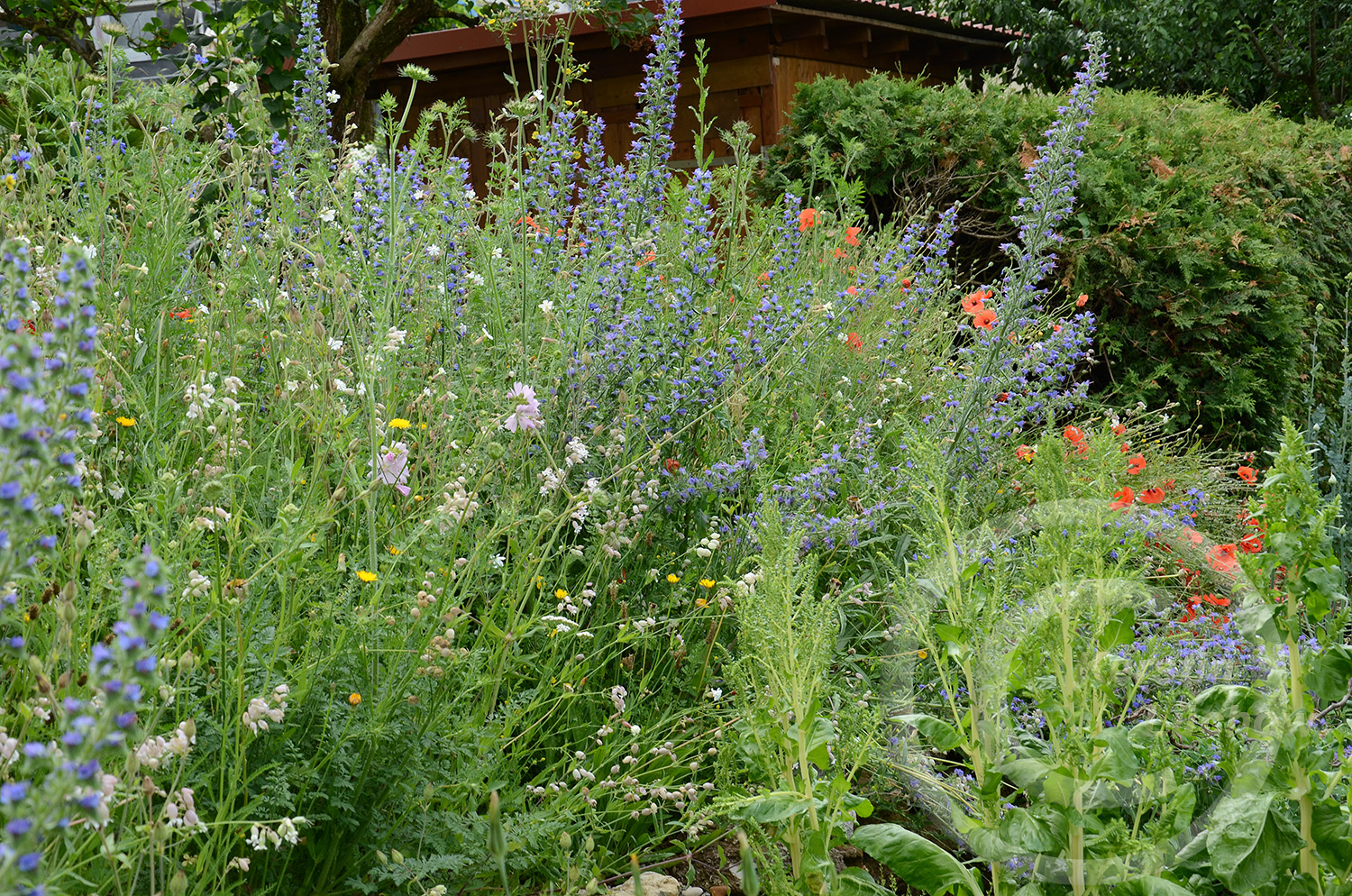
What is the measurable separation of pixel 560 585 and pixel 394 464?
1.87 ft

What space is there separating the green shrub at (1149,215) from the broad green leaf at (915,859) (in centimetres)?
409

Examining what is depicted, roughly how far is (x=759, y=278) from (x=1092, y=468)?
1999mm

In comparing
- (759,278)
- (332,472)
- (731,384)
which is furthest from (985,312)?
Result: (332,472)

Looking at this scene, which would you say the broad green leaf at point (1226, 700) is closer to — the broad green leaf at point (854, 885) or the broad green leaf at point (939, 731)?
the broad green leaf at point (939, 731)

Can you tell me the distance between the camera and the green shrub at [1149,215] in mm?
6215

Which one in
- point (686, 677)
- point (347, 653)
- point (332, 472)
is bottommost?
point (686, 677)

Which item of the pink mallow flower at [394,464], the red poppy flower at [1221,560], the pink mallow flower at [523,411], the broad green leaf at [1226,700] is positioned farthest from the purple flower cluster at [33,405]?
the red poppy flower at [1221,560]

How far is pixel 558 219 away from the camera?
142 inches

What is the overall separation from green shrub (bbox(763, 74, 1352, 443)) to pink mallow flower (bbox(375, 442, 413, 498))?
3.76 metres

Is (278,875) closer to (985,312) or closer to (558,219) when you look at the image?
(558,219)

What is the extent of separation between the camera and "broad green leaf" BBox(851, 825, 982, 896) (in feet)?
5.66

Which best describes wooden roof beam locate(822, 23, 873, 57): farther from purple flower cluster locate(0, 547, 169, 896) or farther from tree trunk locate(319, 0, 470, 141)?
purple flower cluster locate(0, 547, 169, 896)


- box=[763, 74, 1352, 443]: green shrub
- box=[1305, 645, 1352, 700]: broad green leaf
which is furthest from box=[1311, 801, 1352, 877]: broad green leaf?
box=[763, 74, 1352, 443]: green shrub

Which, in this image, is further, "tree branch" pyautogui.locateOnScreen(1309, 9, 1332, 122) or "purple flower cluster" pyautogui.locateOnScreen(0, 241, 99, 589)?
"tree branch" pyautogui.locateOnScreen(1309, 9, 1332, 122)
